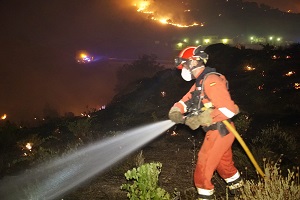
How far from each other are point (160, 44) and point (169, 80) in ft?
141

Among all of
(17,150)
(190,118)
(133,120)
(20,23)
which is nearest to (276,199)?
(190,118)

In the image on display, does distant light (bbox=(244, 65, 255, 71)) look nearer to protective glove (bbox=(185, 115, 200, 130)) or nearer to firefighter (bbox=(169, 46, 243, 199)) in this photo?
firefighter (bbox=(169, 46, 243, 199))

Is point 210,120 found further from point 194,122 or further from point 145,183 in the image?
point 145,183

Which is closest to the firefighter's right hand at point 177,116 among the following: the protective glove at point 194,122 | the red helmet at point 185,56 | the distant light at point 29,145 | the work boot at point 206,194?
the protective glove at point 194,122

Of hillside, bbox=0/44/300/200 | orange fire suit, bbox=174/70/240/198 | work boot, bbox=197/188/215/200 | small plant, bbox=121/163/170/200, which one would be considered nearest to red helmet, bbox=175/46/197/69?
orange fire suit, bbox=174/70/240/198

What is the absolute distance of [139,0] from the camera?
74.9 m

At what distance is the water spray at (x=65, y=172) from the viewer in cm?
527

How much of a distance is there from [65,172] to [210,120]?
13.3ft

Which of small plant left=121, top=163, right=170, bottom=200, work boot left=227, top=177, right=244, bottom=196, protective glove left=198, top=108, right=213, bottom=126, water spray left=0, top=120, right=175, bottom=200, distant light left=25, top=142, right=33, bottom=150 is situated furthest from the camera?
distant light left=25, top=142, right=33, bottom=150

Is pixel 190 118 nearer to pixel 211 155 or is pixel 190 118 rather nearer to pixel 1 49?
pixel 211 155

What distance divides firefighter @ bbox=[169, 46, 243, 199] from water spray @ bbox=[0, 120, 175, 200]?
3032 millimetres

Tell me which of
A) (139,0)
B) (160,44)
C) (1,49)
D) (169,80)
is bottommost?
(169,80)

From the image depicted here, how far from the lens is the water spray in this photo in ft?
17.3

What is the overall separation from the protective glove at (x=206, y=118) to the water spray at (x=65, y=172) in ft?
10.8
